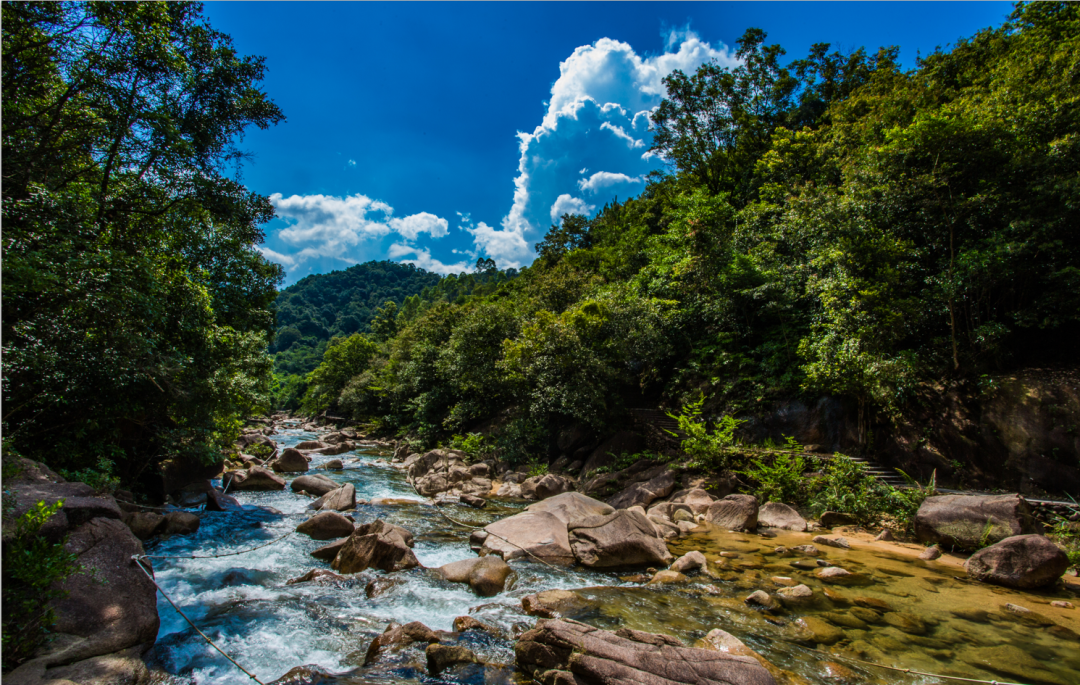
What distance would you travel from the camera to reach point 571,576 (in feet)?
26.4

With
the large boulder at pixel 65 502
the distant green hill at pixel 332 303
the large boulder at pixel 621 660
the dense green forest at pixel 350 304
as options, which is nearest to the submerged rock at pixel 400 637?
the large boulder at pixel 621 660

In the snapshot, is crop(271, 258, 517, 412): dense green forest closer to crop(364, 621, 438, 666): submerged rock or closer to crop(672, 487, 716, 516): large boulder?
crop(672, 487, 716, 516): large boulder

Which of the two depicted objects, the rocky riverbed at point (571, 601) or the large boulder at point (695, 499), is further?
the large boulder at point (695, 499)

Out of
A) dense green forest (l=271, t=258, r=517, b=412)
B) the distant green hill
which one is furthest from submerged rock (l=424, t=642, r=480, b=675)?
the distant green hill

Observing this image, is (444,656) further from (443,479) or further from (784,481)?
(443,479)

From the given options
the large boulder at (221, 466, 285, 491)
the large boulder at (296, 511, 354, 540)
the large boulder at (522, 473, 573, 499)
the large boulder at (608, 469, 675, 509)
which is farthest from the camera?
the large boulder at (522, 473, 573, 499)

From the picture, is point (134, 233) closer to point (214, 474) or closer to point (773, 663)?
point (214, 474)

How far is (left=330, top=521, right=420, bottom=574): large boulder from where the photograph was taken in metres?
8.16

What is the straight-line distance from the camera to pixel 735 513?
1114 centimetres

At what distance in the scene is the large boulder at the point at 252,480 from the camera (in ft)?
48.0

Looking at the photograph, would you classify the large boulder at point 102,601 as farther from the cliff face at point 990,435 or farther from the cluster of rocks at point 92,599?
the cliff face at point 990,435

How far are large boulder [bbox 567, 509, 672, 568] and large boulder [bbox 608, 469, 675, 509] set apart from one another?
4314mm

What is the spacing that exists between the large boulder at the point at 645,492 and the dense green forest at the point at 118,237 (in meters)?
11.7

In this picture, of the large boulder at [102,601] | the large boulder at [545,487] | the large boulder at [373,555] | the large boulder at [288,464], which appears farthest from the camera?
the large boulder at [288,464]
